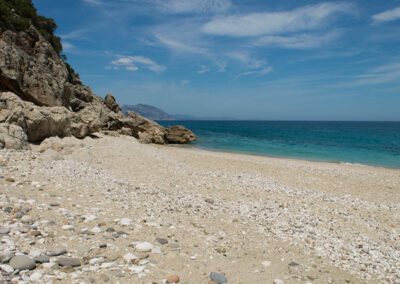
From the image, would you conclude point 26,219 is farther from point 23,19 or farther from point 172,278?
point 23,19

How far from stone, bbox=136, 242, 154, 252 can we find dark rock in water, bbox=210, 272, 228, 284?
4.99 ft

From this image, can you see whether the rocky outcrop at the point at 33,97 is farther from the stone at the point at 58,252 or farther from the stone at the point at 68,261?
the stone at the point at 68,261

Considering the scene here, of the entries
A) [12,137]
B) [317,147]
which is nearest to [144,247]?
[12,137]

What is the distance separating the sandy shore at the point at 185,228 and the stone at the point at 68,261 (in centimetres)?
9

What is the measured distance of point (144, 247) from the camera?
215 inches

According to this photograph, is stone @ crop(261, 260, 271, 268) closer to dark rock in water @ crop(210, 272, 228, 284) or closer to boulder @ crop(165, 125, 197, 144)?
dark rock in water @ crop(210, 272, 228, 284)

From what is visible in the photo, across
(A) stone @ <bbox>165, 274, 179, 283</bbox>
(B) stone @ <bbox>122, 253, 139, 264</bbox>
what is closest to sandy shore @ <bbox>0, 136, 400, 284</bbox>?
(B) stone @ <bbox>122, 253, 139, 264</bbox>

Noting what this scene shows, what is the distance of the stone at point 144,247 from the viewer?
540 centimetres

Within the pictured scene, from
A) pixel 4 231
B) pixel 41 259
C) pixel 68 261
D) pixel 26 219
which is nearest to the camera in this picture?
pixel 41 259

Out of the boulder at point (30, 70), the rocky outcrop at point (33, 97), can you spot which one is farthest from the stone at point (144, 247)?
the boulder at point (30, 70)

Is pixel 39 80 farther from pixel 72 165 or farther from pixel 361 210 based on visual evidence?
pixel 361 210

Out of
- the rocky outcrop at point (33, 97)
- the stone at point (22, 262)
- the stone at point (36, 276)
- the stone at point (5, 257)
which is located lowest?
the stone at point (36, 276)

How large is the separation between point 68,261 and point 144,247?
158 cm

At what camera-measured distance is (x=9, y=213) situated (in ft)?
18.9
